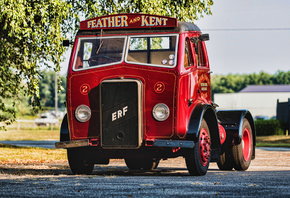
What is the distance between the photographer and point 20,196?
8109 mm

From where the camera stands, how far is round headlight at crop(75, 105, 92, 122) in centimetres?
1167

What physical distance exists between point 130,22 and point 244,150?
468 centimetres

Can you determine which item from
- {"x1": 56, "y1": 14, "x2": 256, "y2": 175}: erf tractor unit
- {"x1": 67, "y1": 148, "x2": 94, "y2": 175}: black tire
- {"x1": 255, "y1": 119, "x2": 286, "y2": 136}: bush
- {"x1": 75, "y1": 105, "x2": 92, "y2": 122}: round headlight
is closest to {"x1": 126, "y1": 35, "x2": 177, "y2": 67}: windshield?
{"x1": 56, "y1": 14, "x2": 256, "y2": 175}: erf tractor unit

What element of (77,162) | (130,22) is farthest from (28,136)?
(130,22)

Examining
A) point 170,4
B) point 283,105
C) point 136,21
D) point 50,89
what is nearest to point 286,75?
point 50,89

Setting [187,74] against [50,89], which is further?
[50,89]

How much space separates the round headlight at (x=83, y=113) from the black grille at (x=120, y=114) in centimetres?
34

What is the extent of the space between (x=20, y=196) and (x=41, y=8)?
11.7 meters

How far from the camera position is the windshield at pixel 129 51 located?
1168 cm

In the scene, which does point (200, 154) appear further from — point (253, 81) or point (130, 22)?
point (253, 81)

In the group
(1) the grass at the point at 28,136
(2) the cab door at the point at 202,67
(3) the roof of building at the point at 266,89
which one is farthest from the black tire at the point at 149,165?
(3) the roof of building at the point at 266,89

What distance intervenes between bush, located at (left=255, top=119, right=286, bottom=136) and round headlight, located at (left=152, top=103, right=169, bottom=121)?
2643 centimetres

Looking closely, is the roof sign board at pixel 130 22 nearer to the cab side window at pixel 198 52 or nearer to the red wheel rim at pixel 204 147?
the cab side window at pixel 198 52

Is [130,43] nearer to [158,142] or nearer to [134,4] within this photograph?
Result: [158,142]
